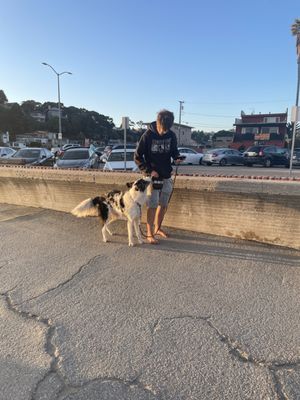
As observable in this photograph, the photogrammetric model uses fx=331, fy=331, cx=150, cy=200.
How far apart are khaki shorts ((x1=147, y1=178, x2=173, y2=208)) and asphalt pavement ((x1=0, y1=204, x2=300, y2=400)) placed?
0.67m

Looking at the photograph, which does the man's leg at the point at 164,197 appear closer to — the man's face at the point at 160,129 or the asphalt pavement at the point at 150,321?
the asphalt pavement at the point at 150,321

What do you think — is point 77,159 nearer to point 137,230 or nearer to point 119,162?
point 119,162

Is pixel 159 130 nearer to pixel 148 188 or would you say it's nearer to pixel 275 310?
pixel 148 188

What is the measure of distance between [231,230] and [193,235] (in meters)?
0.64

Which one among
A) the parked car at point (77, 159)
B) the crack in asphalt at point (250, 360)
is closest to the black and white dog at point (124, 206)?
the crack in asphalt at point (250, 360)

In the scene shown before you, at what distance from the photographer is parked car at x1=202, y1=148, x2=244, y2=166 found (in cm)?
2912

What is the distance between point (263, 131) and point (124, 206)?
64.6 metres

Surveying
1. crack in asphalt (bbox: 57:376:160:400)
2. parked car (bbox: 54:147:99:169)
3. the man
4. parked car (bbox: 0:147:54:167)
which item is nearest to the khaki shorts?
the man

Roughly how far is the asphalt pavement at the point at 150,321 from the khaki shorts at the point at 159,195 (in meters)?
0.67

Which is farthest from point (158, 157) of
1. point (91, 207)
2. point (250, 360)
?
point (250, 360)

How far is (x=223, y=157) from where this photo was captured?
29094mm

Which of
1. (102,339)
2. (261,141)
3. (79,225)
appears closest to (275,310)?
(102,339)

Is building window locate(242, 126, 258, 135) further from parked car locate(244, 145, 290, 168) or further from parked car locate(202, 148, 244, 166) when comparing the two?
parked car locate(244, 145, 290, 168)

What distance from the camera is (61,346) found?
2.83 metres
